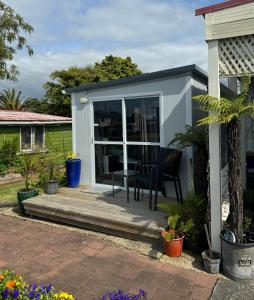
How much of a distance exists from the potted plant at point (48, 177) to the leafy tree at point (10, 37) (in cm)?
449

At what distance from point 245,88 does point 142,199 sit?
319 cm

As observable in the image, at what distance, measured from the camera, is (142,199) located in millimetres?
6047

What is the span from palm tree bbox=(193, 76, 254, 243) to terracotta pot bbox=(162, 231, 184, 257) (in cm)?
74

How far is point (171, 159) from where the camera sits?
5.49m

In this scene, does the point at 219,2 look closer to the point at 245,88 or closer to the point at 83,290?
the point at 245,88

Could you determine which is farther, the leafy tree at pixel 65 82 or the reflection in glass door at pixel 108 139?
the leafy tree at pixel 65 82

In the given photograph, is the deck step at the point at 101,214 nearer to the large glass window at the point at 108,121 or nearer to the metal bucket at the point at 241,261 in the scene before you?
the metal bucket at the point at 241,261

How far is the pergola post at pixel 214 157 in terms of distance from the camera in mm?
3758

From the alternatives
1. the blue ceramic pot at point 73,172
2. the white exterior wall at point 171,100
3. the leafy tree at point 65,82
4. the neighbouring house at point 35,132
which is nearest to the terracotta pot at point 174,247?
the white exterior wall at point 171,100

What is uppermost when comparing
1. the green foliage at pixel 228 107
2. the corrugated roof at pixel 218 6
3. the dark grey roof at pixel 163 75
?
the corrugated roof at pixel 218 6

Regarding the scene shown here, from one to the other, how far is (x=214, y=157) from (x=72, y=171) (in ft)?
13.6

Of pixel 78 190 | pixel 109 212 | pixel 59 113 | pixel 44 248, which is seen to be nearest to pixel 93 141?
pixel 78 190

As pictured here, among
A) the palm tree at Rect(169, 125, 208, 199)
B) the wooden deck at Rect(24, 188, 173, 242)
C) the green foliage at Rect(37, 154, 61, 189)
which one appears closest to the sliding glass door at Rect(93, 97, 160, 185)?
the wooden deck at Rect(24, 188, 173, 242)

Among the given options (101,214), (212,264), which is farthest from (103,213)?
(212,264)
